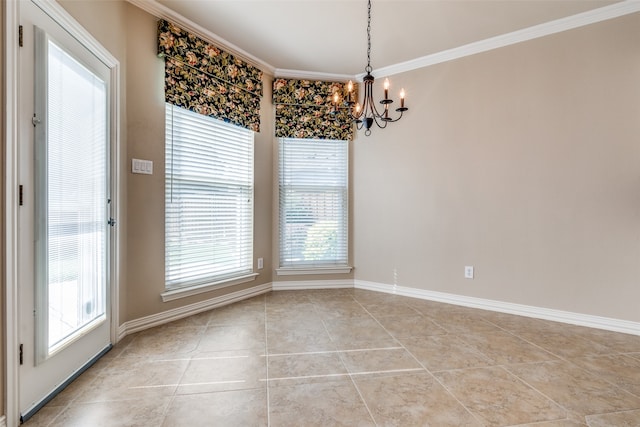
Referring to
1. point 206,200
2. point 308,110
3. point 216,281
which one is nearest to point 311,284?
point 216,281

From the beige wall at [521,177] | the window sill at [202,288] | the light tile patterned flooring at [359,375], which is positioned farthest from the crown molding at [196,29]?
the light tile patterned flooring at [359,375]

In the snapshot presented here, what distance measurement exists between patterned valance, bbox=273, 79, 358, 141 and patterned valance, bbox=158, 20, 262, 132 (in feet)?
0.98

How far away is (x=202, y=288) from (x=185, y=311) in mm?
248

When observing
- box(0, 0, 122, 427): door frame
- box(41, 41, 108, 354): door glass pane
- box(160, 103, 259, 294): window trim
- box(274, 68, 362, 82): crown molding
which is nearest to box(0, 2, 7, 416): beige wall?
box(0, 0, 122, 427): door frame

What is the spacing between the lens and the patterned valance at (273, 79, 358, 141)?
11.8ft

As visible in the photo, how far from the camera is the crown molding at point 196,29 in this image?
8.04 feet

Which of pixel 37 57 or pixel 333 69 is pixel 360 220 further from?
pixel 37 57

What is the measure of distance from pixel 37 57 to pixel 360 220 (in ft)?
10.2

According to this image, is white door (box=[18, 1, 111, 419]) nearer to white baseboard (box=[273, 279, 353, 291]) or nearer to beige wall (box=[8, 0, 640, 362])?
beige wall (box=[8, 0, 640, 362])

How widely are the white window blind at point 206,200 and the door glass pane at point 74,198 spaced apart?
2.05 ft

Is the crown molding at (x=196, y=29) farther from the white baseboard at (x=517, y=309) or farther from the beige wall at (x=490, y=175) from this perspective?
the white baseboard at (x=517, y=309)

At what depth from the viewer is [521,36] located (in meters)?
2.83

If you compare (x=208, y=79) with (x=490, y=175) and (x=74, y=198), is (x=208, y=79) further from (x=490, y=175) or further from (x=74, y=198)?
(x=490, y=175)

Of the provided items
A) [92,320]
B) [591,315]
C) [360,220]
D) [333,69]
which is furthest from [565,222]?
[92,320]
